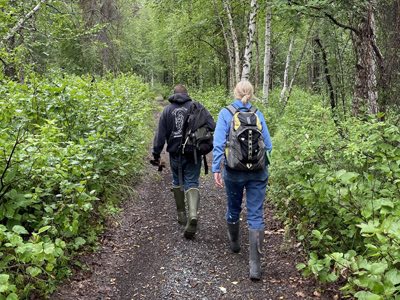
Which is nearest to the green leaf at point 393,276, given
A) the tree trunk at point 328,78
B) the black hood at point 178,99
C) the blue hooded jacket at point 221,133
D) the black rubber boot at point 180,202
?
the blue hooded jacket at point 221,133

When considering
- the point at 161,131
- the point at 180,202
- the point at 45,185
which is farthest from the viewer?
the point at 180,202

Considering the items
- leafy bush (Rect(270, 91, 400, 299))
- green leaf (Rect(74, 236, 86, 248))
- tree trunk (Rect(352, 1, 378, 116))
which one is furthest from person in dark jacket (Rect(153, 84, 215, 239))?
tree trunk (Rect(352, 1, 378, 116))

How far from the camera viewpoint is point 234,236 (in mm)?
4945

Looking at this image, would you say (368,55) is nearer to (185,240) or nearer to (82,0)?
(185,240)

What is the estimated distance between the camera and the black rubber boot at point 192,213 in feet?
17.3

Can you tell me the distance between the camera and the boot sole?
17.3ft

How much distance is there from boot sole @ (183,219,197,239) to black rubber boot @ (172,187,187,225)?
0.50 meters

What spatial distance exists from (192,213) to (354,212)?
2.30 meters

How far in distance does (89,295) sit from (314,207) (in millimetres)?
2818

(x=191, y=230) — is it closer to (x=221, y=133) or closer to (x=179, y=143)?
(x=179, y=143)

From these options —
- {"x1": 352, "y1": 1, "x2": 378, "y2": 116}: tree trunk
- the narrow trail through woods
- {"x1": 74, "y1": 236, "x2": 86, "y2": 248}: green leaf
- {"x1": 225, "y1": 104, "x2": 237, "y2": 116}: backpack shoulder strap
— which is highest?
{"x1": 352, "y1": 1, "x2": 378, "y2": 116}: tree trunk

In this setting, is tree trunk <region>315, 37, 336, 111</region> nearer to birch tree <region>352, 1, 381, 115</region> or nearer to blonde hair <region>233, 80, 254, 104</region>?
birch tree <region>352, 1, 381, 115</region>

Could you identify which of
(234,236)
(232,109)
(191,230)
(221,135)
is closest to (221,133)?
(221,135)

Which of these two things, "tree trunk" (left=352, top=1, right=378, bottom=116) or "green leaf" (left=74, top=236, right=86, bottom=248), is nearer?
"green leaf" (left=74, top=236, right=86, bottom=248)
